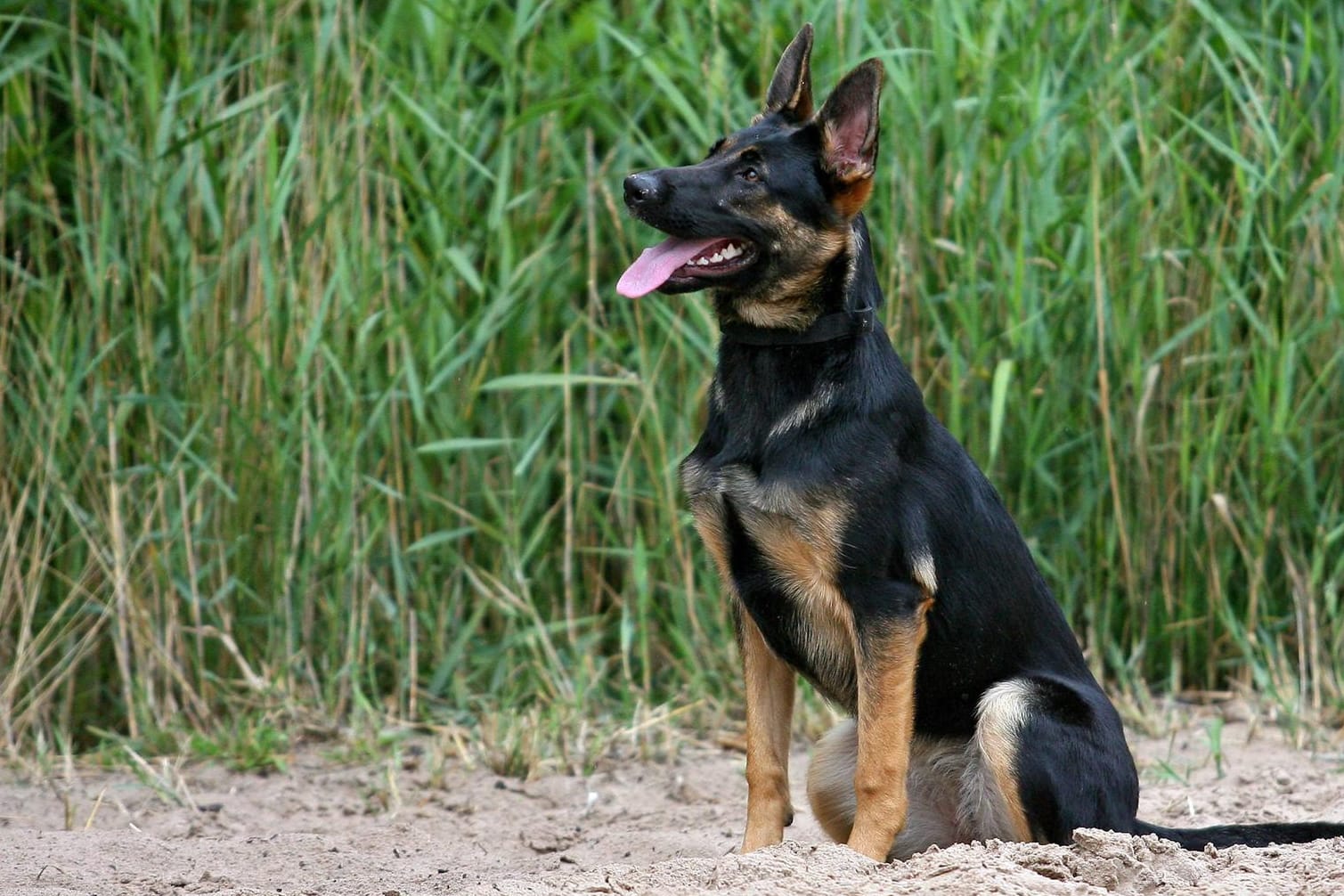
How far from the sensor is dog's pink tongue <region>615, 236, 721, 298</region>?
342 centimetres

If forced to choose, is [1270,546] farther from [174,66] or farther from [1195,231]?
[174,66]

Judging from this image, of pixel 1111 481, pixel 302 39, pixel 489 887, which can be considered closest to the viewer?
pixel 489 887

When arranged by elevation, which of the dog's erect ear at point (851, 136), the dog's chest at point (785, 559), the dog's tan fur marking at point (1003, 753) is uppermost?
the dog's erect ear at point (851, 136)

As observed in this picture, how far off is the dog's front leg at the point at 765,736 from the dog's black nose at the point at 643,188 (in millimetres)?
941

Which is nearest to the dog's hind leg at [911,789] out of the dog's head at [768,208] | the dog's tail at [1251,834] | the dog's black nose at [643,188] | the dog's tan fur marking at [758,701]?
the dog's tan fur marking at [758,701]

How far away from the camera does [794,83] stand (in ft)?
12.3

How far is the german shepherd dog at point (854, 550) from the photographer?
3.35 m

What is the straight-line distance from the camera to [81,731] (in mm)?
5176

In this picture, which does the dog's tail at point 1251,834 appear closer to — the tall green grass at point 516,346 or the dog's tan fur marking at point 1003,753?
the dog's tan fur marking at point 1003,753

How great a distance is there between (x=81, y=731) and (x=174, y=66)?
219 cm

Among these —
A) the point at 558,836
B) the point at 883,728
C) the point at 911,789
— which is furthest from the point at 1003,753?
the point at 558,836

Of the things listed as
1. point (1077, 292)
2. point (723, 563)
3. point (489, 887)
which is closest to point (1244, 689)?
point (1077, 292)

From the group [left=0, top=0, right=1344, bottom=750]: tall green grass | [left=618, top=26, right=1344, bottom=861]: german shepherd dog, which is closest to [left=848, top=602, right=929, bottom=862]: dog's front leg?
[left=618, top=26, right=1344, bottom=861]: german shepherd dog

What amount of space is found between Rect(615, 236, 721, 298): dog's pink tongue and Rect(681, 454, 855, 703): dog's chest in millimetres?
427
